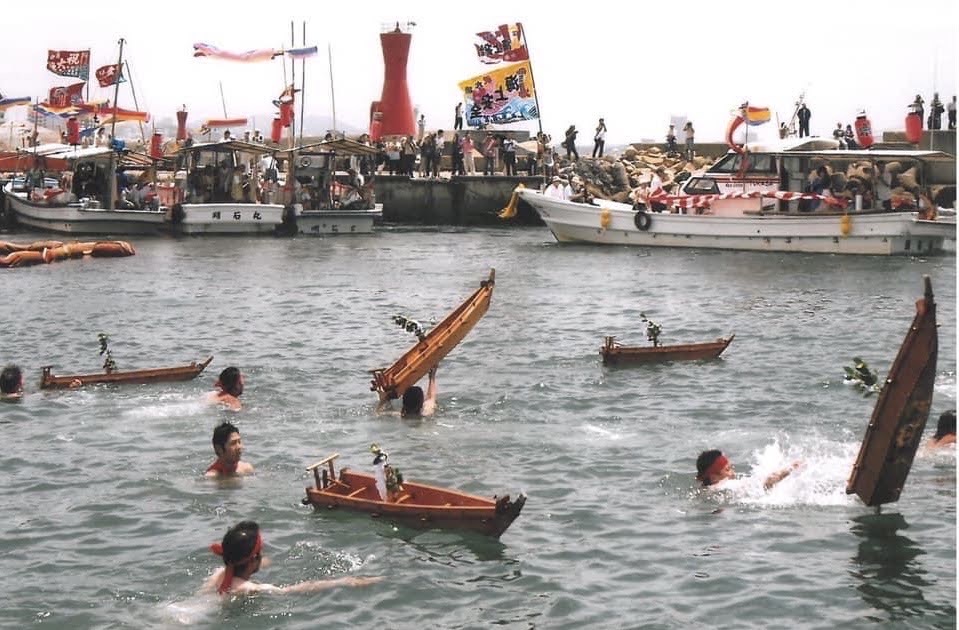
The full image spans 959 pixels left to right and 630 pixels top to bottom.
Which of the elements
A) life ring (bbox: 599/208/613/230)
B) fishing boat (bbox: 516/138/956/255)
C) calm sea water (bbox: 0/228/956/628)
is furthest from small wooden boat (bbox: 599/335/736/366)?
life ring (bbox: 599/208/613/230)

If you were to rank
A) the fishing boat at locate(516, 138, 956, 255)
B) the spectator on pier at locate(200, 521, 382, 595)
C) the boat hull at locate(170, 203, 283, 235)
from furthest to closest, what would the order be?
the boat hull at locate(170, 203, 283, 235), the fishing boat at locate(516, 138, 956, 255), the spectator on pier at locate(200, 521, 382, 595)

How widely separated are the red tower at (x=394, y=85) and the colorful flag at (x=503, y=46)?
17.4 meters

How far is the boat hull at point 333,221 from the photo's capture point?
179 feet

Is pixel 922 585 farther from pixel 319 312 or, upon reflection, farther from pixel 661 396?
pixel 319 312

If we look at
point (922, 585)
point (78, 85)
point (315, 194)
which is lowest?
point (922, 585)

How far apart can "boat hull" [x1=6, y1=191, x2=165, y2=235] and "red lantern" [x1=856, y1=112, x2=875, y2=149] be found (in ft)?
79.6

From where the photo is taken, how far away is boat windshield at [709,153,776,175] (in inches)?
1889

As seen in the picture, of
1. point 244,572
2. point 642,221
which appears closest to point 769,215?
point 642,221

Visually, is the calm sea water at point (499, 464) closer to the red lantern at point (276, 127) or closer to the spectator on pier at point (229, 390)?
the spectator on pier at point (229, 390)

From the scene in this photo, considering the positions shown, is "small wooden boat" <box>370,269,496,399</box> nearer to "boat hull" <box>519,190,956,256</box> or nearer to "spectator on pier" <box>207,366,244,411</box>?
"spectator on pier" <box>207,366,244,411</box>

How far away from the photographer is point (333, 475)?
1764cm

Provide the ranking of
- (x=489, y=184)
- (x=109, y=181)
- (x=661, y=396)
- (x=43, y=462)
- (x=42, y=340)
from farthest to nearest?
(x=489, y=184) → (x=109, y=181) → (x=42, y=340) → (x=661, y=396) → (x=43, y=462)

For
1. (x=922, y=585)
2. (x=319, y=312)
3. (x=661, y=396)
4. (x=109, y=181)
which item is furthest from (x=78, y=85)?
(x=922, y=585)

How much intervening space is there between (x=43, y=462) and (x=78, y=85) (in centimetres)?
5725
